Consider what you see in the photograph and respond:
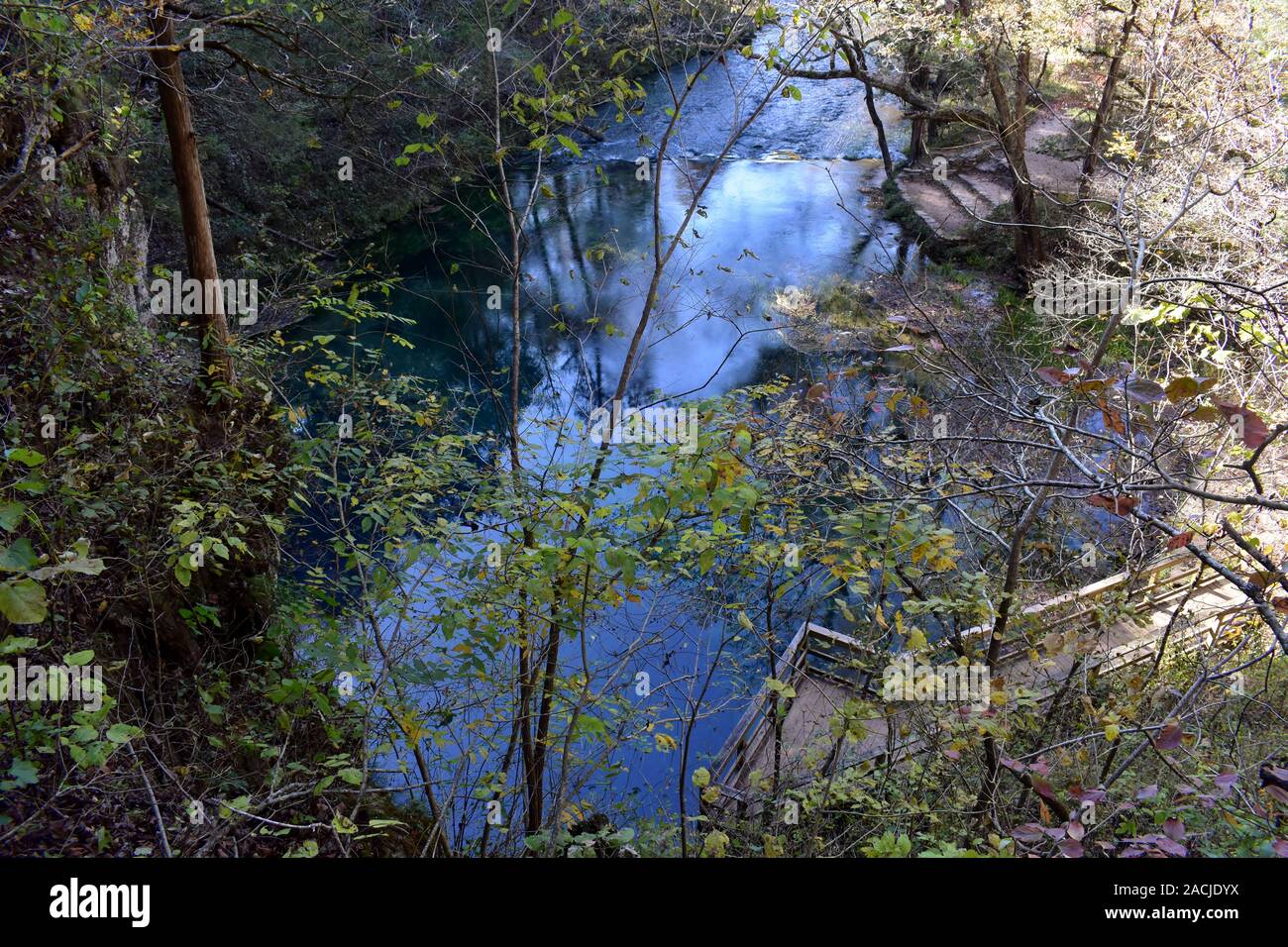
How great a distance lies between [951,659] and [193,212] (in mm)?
6808

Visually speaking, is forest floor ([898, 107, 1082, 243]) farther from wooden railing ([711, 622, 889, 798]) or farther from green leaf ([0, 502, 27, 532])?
green leaf ([0, 502, 27, 532])

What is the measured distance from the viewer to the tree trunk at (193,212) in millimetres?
5892

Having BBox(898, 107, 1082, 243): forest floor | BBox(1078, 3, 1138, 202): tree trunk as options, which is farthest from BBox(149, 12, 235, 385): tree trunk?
BBox(898, 107, 1082, 243): forest floor

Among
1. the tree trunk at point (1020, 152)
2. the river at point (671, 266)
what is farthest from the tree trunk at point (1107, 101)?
the river at point (671, 266)

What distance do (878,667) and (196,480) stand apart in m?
4.36

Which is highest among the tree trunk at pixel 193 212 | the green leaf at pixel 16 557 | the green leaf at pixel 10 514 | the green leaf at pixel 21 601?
the tree trunk at pixel 193 212

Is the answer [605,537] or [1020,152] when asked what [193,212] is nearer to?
[605,537]

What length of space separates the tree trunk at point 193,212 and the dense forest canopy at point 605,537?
34mm

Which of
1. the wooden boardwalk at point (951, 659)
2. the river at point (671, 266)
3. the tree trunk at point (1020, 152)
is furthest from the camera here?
the tree trunk at point (1020, 152)

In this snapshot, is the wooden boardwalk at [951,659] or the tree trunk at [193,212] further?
the tree trunk at [193,212]

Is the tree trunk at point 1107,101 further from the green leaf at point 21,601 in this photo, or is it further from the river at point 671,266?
the green leaf at point 21,601

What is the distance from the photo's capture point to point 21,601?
1884 mm
